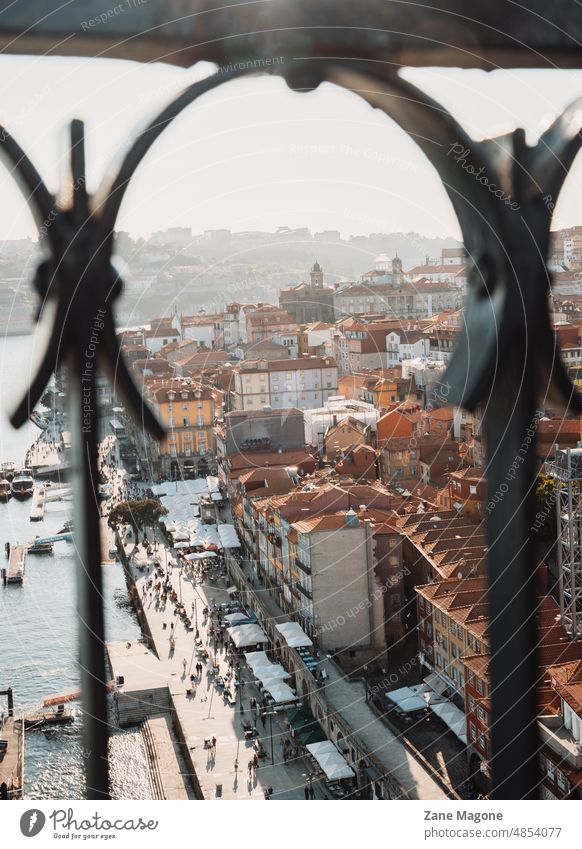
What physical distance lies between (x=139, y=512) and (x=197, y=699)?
61.4 inches

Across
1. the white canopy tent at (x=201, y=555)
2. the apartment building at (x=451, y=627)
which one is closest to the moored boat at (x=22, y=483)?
the white canopy tent at (x=201, y=555)

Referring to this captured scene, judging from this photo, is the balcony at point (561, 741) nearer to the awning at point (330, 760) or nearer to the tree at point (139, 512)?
the awning at point (330, 760)

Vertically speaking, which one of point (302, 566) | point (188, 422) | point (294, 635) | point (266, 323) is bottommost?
point (294, 635)

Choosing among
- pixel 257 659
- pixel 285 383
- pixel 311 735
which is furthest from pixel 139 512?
pixel 311 735

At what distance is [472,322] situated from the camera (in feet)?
1.45

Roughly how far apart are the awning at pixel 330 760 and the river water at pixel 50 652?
0.79m

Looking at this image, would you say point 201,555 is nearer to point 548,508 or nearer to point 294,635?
point 294,635

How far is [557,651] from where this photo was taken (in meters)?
4.81

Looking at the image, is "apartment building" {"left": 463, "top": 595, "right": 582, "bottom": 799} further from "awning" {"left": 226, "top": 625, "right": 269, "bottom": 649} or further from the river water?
"awning" {"left": 226, "top": 625, "right": 269, "bottom": 649}

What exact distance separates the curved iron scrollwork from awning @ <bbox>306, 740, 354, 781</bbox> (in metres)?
4.54

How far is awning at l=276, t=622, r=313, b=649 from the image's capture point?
5816 mm

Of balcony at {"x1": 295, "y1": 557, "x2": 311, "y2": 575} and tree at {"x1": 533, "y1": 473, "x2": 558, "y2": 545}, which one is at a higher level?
tree at {"x1": 533, "y1": 473, "x2": 558, "y2": 545}

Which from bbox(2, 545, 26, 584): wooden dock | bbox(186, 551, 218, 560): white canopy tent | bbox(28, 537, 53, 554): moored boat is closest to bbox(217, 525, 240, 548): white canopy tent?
bbox(186, 551, 218, 560): white canopy tent

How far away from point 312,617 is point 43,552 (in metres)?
3.60
